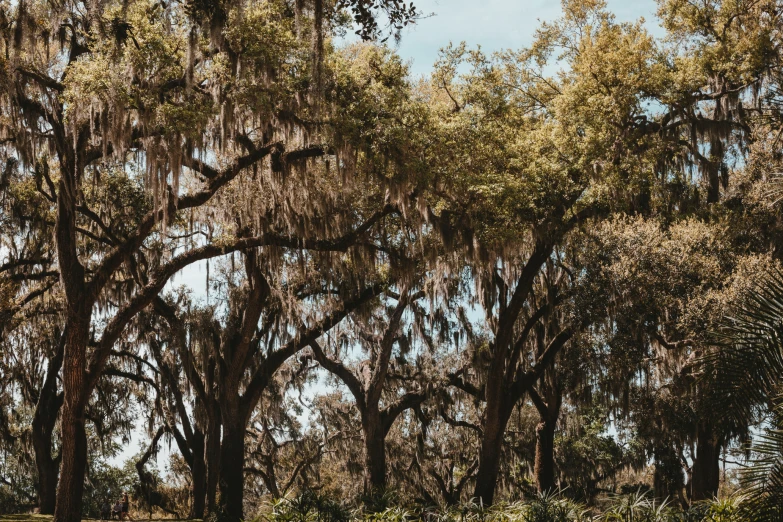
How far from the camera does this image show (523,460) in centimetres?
2798

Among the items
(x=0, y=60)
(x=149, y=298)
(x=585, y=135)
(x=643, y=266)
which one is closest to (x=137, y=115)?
(x=0, y=60)

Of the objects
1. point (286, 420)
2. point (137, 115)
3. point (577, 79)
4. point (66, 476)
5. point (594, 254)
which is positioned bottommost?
point (66, 476)

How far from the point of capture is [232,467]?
17.9 metres

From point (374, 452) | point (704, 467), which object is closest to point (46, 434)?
point (374, 452)

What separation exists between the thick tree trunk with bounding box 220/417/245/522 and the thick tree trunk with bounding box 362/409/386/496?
340cm

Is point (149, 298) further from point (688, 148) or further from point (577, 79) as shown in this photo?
point (688, 148)

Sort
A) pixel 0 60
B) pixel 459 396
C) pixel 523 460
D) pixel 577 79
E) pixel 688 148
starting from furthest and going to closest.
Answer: pixel 523 460, pixel 459 396, pixel 688 148, pixel 577 79, pixel 0 60

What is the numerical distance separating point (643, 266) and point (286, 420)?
17.6 metres

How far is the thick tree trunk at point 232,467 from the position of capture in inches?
693

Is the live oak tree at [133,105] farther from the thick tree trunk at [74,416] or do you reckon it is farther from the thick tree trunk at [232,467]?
the thick tree trunk at [232,467]

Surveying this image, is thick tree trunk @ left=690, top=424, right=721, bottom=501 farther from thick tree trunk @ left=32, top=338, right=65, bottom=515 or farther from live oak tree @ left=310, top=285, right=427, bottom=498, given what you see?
thick tree trunk @ left=32, top=338, right=65, bottom=515

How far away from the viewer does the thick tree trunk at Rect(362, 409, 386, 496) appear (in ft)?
65.3

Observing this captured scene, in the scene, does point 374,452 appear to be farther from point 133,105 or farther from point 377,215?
point 133,105

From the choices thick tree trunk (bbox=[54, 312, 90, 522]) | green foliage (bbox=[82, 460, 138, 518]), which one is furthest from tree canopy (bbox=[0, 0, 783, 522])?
green foliage (bbox=[82, 460, 138, 518])
